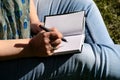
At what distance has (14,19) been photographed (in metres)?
1.70

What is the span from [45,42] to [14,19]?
245 mm

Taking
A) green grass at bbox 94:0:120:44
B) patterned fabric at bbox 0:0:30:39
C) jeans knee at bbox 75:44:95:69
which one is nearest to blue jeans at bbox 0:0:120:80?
jeans knee at bbox 75:44:95:69

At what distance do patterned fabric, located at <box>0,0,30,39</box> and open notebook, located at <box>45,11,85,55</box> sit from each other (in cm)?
10

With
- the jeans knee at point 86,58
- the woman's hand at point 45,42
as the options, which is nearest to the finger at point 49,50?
the woman's hand at point 45,42

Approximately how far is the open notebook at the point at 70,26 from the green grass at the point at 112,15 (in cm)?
113

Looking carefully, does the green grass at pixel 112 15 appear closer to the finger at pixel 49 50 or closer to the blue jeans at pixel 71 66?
the blue jeans at pixel 71 66

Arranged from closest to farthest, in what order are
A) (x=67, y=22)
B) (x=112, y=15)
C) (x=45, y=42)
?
(x=45, y=42), (x=67, y=22), (x=112, y=15)

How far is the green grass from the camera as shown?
9.40ft

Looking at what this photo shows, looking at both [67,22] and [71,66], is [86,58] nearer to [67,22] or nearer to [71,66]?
[71,66]

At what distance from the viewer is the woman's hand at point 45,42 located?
1516mm

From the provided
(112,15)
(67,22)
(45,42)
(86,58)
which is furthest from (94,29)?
(112,15)

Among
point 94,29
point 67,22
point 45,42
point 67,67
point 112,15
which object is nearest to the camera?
point 45,42

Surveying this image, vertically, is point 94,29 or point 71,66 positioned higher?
point 94,29

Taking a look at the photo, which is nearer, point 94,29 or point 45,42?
point 45,42
